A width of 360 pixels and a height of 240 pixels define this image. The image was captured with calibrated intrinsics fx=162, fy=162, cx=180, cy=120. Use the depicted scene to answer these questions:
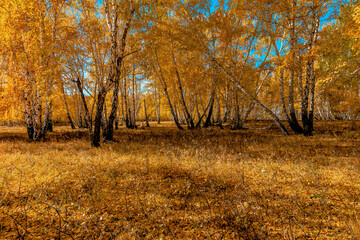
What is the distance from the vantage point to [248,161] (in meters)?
5.48

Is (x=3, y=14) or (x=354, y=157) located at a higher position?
(x=3, y=14)

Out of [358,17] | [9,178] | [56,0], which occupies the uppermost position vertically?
[56,0]

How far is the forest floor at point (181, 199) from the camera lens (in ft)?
7.97

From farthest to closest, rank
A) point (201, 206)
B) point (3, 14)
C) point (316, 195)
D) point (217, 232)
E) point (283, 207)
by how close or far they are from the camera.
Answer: point (3, 14)
point (316, 195)
point (201, 206)
point (283, 207)
point (217, 232)

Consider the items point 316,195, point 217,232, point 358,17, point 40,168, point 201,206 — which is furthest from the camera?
point 358,17

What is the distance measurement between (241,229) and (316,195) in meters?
2.04

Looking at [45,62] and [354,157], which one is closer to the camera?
[354,157]

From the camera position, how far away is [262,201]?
3172 mm

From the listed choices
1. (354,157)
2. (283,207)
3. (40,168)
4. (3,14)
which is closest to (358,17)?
(354,157)

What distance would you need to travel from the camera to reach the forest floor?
2.43m

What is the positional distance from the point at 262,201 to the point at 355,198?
1801 mm

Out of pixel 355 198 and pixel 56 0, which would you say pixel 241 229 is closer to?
pixel 355 198

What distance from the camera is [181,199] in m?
3.36

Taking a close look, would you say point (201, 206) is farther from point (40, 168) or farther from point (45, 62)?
point (45, 62)
